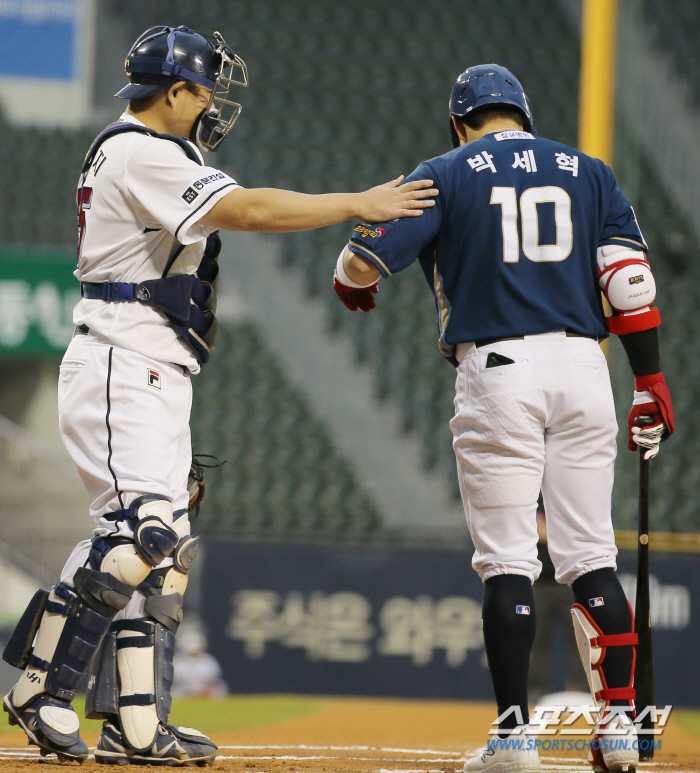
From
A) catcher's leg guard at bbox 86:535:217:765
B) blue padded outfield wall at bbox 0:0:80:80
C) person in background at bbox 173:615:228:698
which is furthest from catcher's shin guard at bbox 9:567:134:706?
blue padded outfield wall at bbox 0:0:80:80

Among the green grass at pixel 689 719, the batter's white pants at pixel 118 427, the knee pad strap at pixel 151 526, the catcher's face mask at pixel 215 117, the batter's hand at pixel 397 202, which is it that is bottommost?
the green grass at pixel 689 719

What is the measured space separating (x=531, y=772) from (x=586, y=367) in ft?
3.86

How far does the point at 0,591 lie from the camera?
10.0 metres

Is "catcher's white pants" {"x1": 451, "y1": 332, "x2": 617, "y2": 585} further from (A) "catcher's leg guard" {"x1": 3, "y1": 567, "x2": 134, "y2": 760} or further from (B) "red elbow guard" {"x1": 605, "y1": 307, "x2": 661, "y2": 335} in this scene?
(A) "catcher's leg guard" {"x1": 3, "y1": 567, "x2": 134, "y2": 760}

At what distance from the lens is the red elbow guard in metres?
3.41

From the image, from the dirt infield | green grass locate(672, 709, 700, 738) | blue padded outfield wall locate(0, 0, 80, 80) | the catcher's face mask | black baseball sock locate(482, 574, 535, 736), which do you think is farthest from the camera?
blue padded outfield wall locate(0, 0, 80, 80)

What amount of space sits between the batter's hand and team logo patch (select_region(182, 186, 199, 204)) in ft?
1.64

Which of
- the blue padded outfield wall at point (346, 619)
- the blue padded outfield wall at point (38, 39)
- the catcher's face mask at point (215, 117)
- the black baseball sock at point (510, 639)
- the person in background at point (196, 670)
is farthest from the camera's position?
the blue padded outfield wall at point (38, 39)

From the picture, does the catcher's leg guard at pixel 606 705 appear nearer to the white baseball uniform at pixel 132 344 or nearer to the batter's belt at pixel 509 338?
the batter's belt at pixel 509 338

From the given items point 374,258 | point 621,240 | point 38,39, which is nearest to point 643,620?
point 621,240

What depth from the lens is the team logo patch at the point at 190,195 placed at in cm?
326

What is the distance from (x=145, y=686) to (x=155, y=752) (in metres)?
0.20

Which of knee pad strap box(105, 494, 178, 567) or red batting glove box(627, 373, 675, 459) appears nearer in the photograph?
knee pad strap box(105, 494, 178, 567)


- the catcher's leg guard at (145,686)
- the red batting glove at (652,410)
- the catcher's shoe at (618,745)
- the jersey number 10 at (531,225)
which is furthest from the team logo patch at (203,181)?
the catcher's shoe at (618,745)
